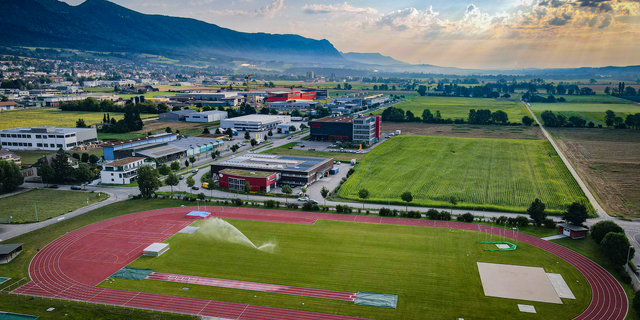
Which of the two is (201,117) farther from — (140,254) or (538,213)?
(538,213)

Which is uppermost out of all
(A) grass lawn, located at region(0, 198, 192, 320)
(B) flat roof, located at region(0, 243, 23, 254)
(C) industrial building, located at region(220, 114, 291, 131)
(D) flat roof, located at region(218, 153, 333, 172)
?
(C) industrial building, located at region(220, 114, 291, 131)

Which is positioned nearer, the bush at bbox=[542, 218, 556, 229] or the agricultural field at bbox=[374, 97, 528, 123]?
the bush at bbox=[542, 218, 556, 229]

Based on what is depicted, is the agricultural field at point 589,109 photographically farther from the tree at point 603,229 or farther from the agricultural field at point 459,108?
the tree at point 603,229

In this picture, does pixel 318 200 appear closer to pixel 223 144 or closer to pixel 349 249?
pixel 349 249

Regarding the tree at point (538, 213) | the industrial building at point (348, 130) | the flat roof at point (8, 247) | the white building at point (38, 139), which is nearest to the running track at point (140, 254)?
the flat roof at point (8, 247)

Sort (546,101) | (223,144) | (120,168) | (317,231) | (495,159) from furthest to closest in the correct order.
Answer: (546,101) < (223,144) < (495,159) < (120,168) < (317,231)

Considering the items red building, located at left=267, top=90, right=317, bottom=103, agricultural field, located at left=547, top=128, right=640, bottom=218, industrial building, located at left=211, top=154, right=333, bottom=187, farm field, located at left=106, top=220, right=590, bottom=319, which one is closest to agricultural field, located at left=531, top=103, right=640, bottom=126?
agricultural field, located at left=547, top=128, right=640, bottom=218

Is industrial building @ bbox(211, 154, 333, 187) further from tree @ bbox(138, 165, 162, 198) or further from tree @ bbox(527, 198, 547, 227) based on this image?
tree @ bbox(527, 198, 547, 227)

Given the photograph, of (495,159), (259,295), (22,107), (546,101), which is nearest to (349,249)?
(259,295)
